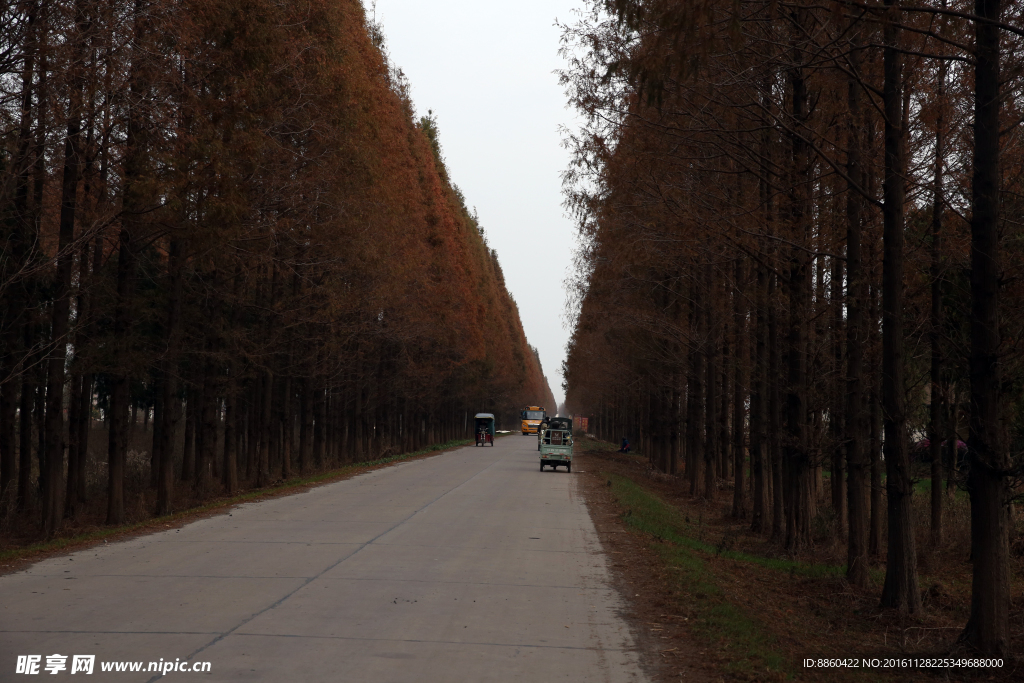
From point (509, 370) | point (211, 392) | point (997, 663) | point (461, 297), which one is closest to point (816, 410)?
point (997, 663)

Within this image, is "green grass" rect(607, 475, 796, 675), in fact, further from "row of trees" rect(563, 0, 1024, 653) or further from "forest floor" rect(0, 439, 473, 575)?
"forest floor" rect(0, 439, 473, 575)

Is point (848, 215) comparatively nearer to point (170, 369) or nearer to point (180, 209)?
point (180, 209)

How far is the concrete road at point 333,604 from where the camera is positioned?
7008mm

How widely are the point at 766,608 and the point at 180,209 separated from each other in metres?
12.5

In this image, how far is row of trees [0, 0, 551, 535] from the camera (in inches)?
550

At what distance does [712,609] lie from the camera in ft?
32.0

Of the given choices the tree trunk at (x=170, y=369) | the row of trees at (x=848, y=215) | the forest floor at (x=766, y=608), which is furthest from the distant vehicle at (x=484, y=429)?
the forest floor at (x=766, y=608)

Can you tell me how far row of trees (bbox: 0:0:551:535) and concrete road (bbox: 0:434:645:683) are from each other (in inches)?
152

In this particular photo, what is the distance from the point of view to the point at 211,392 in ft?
84.6

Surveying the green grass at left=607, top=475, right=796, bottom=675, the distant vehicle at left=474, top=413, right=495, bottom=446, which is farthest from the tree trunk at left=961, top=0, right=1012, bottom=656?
the distant vehicle at left=474, top=413, right=495, bottom=446

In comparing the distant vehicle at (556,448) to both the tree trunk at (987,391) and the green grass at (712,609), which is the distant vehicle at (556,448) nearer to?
the green grass at (712,609)

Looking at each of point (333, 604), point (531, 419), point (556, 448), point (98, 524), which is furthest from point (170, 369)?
point (531, 419)

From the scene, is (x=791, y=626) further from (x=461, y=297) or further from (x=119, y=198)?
(x=461, y=297)

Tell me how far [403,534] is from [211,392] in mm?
12774
